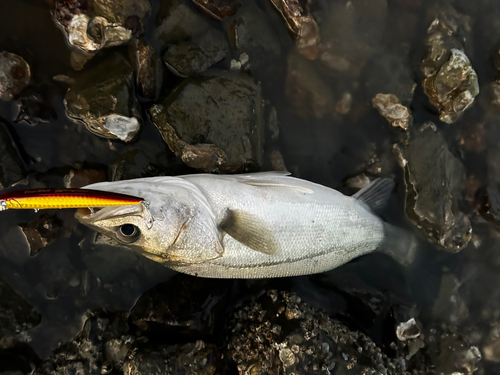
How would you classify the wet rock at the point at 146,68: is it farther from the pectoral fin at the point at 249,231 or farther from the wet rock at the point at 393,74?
the wet rock at the point at 393,74

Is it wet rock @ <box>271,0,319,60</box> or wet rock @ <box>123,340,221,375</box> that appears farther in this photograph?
wet rock @ <box>271,0,319,60</box>

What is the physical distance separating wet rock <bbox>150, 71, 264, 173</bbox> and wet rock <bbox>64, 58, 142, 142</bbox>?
0.27 m

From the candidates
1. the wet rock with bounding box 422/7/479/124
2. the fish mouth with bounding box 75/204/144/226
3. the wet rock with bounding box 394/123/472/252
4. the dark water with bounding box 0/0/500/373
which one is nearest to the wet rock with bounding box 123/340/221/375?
the dark water with bounding box 0/0/500/373

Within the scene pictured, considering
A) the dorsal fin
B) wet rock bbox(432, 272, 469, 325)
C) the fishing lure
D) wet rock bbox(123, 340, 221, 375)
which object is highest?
the fishing lure

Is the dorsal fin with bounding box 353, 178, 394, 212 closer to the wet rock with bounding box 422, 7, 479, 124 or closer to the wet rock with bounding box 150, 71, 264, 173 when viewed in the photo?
the wet rock with bounding box 422, 7, 479, 124

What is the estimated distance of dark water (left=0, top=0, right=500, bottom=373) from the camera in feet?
10.7

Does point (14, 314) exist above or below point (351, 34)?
below

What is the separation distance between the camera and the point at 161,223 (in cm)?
246

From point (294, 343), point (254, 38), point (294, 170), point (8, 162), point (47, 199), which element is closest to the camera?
point (47, 199)

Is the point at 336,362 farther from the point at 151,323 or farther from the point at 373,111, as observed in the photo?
the point at 373,111

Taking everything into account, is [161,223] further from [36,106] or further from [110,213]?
[36,106]

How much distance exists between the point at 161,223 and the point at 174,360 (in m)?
1.54

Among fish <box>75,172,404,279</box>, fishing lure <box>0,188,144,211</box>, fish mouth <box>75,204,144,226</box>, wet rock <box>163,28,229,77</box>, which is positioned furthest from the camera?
wet rock <box>163,28,229,77</box>

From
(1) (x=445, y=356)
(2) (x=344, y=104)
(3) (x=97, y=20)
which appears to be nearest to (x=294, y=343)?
(1) (x=445, y=356)
